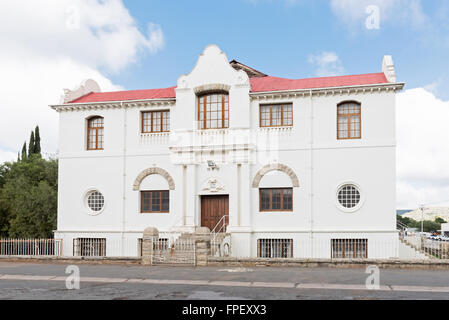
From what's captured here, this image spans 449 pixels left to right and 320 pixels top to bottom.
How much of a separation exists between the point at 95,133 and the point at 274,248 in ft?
37.2

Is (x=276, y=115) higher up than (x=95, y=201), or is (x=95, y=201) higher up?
(x=276, y=115)

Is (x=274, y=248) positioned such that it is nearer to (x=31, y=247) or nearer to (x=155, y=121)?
(x=155, y=121)

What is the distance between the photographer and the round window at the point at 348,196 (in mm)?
22489

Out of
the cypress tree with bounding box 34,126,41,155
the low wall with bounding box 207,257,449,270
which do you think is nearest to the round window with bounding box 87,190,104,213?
the low wall with bounding box 207,257,449,270

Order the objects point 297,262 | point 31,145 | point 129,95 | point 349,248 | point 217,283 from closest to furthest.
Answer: point 217,283
point 297,262
point 349,248
point 129,95
point 31,145

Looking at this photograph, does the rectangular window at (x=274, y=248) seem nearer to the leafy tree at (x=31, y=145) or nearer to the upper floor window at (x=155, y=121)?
the upper floor window at (x=155, y=121)

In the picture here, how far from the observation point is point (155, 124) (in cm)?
2512

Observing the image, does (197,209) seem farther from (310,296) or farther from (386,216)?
(310,296)

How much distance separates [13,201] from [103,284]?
2830 centimetres

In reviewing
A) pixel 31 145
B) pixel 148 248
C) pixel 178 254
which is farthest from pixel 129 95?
pixel 31 145

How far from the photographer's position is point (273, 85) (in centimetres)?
2483

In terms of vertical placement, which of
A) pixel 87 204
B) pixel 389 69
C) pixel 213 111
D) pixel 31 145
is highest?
pixel 389 69

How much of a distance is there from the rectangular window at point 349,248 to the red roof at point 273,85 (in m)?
7.36

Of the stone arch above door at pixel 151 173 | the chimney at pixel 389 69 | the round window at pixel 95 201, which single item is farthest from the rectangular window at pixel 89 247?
the chimney at pixel 389 69
